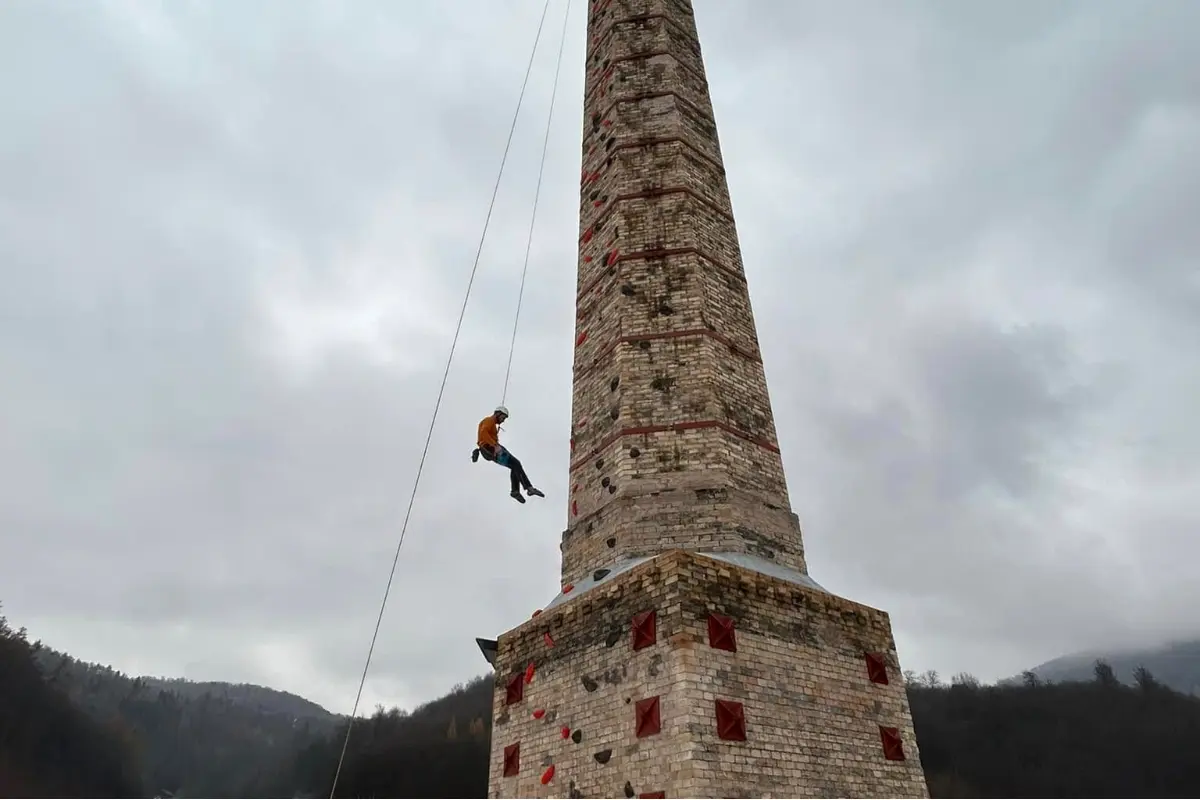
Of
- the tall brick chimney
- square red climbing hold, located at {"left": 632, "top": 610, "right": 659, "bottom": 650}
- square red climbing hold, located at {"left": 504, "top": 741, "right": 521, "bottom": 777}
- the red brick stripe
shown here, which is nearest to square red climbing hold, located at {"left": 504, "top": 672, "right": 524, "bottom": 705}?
the tall brick chimney

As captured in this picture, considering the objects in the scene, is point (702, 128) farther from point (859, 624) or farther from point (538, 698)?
point (538, 698)

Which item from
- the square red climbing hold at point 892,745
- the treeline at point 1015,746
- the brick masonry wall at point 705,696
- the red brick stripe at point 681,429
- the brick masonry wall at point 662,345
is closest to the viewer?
the brick masonry wall at point 705,696

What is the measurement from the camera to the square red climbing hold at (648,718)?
589cm

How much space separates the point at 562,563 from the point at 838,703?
3.34 m

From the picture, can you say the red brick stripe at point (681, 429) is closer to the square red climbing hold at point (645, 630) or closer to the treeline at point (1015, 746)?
the square red climbing hold at point (645, 630)

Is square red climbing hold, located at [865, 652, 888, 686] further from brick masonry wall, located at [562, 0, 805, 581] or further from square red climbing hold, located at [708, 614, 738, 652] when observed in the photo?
square red climbing hold, located at [708, 614, 738, 652]

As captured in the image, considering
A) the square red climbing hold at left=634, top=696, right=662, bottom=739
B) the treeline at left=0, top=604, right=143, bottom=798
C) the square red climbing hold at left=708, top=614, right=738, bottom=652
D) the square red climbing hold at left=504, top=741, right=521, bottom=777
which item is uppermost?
the treeline at left=0, top=604, right=143, bottom=798

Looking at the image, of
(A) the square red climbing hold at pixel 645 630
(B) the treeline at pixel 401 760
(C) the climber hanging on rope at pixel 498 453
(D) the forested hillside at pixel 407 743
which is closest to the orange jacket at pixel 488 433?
(C) the climber hanging on rope at pixel 498 453

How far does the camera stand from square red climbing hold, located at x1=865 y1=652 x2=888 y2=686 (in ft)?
23.2

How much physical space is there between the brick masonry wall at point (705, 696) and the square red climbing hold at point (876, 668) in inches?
0.6

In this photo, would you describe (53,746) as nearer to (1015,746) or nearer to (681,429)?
(681,429)

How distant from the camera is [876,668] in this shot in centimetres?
713

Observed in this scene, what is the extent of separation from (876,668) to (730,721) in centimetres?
208

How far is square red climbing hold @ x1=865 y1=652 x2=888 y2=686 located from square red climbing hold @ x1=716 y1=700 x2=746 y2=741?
71.6 inches
